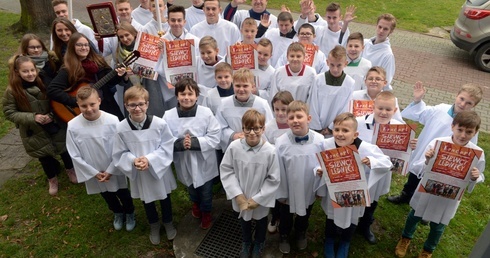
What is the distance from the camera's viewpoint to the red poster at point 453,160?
11.2ft

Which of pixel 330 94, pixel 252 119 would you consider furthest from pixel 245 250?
pixel 330 94

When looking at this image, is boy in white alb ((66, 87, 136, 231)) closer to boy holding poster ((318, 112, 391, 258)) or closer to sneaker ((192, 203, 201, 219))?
sneaker ((192, 203, 201, 219))

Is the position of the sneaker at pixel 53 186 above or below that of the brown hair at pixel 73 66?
below

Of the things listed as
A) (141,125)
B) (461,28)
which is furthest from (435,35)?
(141,125)

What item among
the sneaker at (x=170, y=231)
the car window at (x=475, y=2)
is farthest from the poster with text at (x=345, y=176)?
the car window at (x=475, y=2)

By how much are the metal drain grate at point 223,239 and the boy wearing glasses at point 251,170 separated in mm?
710

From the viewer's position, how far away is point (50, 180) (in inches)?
210

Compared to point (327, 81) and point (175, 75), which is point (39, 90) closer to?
point (175, 75)

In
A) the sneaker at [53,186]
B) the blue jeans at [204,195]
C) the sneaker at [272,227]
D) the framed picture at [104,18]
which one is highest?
the framed picture at [104,18]

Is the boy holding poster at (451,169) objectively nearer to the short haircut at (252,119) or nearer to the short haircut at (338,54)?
the short haircut at (338,54)

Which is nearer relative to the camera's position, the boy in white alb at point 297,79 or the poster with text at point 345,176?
the poster with text at point 345,176

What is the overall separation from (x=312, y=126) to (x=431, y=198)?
180cm

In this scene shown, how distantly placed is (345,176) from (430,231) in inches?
58.1

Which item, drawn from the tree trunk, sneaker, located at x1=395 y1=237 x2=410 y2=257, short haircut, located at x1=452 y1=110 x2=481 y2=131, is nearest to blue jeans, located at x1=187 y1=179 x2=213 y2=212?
sneaker, located at x1=395 y1=237 x2=410 y2=257
